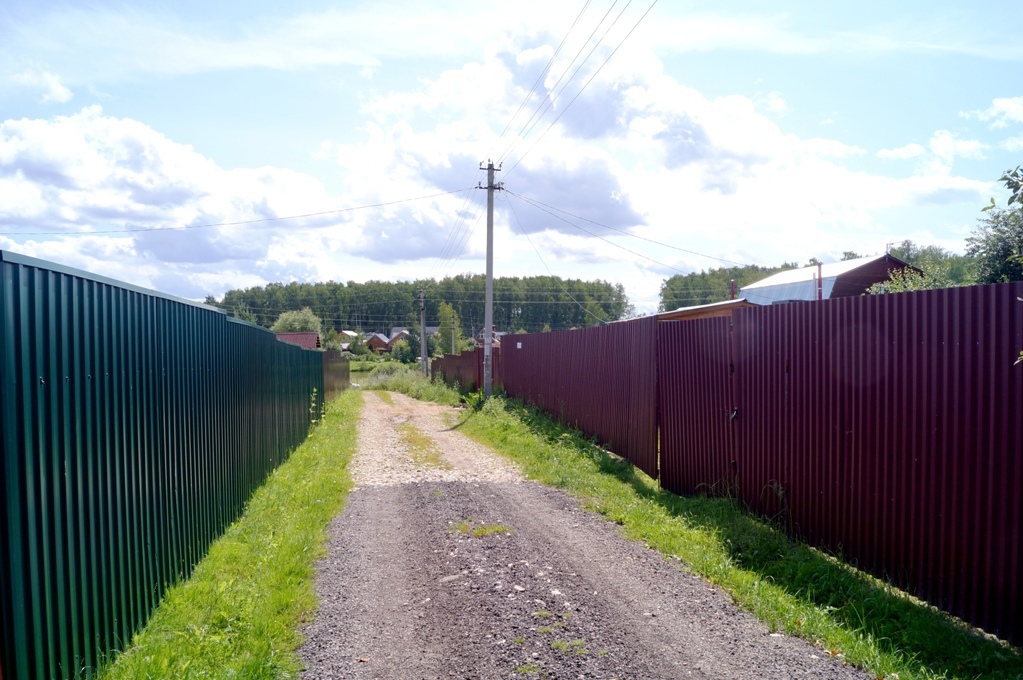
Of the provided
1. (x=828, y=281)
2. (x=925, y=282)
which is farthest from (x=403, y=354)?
(x=925, y=282)

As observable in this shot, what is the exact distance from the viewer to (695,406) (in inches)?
326

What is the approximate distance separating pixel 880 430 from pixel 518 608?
2915mm

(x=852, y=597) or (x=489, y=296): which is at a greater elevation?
(x=489, y=296)

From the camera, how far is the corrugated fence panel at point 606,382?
382 inches

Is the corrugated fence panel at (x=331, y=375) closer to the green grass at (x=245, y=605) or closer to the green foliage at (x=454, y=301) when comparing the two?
the green grass at (x=245, y=605)

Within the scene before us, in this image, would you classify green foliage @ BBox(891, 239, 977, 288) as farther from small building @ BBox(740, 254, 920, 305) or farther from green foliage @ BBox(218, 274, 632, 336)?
green foliage @ BBox(218, 274, 632, 336)

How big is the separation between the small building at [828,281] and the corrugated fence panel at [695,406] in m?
22.7

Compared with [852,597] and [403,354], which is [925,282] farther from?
[403,354]

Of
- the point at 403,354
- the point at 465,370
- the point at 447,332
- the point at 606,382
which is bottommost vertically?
the point at 403,354

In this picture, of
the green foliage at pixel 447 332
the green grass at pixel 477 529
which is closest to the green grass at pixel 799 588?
the green grass at pixel 477 529

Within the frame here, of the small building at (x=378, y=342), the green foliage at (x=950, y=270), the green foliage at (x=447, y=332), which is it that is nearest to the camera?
the green foliage at (x=950, y=270)

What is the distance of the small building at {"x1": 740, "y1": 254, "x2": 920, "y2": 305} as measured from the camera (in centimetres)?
3083

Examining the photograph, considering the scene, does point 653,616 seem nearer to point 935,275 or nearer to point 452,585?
point 452,585

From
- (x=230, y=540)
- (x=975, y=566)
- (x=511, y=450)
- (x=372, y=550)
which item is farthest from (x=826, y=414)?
(x=511, y=450)
